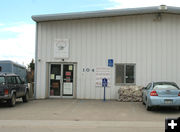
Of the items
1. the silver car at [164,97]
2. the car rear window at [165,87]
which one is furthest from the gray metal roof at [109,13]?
the silver car at [164,97]

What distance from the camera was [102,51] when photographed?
54.0 ft

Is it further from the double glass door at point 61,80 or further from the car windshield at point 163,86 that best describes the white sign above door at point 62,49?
the car windshield at point 163,86

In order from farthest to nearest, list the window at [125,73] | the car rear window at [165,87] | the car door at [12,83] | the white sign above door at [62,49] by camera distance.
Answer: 1. the white sign above door at [62,49]
2. the window at [125,73]
3. the car door at [12,83]
4. the car rear window at [165,87]

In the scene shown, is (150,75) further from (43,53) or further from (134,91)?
(43,53)

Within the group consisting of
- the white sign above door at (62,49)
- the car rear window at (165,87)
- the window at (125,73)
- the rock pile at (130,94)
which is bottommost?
the rock pile at (130,94)

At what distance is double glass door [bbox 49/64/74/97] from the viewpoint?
16.8 metres

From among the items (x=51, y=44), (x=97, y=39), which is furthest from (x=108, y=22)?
(x=51, y=44)

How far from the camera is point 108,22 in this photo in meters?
16.7

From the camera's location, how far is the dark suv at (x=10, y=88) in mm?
12234

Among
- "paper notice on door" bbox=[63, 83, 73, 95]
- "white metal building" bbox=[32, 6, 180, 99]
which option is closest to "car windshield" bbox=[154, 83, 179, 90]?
"white metal building" bbox=[32, 6, 180, 99]

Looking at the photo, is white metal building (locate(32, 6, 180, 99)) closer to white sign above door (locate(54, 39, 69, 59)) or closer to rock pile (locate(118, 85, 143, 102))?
white sign above door (locate(54, 39, 69, 59))

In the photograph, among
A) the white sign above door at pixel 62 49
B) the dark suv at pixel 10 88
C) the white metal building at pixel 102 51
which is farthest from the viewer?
the white sign above door at pixel 62 49

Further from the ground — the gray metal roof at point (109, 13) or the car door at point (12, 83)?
the gray metal roof at point (109, 13)

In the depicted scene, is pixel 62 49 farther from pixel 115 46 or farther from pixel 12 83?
pixel 12 83
